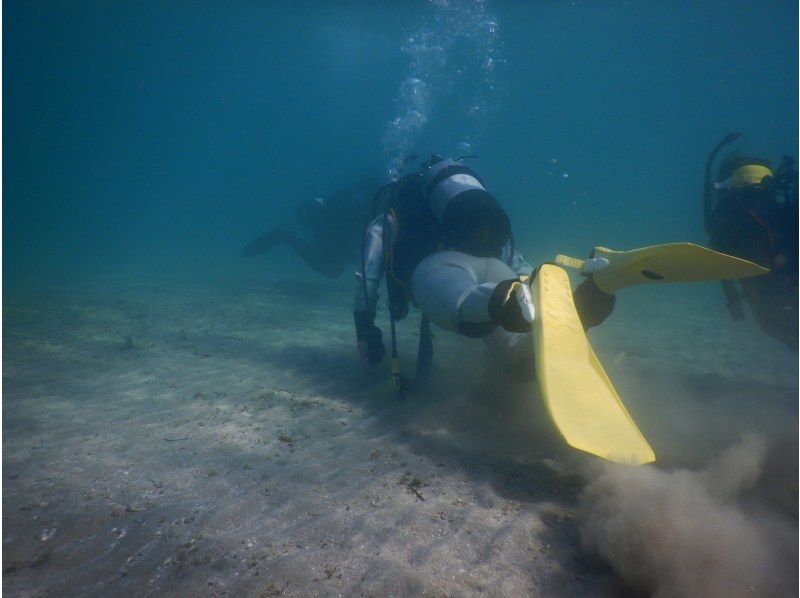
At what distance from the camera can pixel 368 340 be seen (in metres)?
4.66

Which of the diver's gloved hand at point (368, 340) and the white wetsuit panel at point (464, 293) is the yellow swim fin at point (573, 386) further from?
the diver's gloved hand at point (368, 340)

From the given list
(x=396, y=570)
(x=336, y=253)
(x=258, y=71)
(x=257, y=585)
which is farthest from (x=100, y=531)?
(x=258, y=71)

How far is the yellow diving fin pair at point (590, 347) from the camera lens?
2.00m

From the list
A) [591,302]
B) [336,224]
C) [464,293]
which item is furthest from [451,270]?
[336,224]

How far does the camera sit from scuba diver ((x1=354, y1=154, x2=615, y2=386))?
284 centimetres

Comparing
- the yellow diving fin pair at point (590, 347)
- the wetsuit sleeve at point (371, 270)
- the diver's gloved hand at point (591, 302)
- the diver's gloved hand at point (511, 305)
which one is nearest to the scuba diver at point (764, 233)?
the yellow diving fin pair at point (590, 347)

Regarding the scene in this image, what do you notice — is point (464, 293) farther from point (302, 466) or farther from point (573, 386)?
point (302, 466)

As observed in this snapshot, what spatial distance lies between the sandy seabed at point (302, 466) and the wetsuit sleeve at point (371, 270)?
3.73 feet

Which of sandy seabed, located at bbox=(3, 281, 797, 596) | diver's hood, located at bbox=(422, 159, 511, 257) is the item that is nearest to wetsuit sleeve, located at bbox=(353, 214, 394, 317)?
diver's hood, located at bbox=(422, 159, 511, 257)

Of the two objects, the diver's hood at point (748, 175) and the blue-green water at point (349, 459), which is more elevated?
the diver's hood at point (748, 175)

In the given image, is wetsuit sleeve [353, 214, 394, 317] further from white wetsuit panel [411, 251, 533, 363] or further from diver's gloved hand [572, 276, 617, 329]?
diver's gloved hand [572, 276, 617, 329]

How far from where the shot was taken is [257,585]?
163 centimetres

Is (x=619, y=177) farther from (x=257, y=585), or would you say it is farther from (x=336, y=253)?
(x=257, y=585)

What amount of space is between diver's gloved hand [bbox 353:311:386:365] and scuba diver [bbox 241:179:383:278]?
8.19 metres
